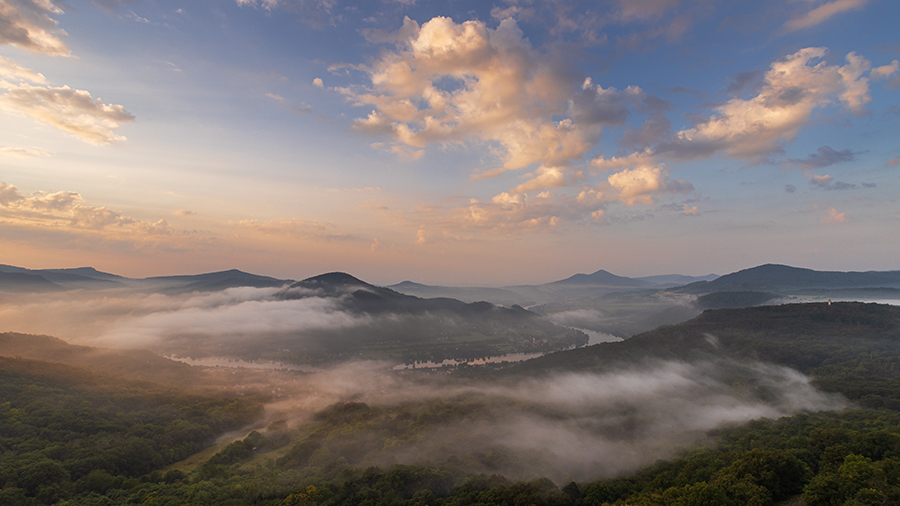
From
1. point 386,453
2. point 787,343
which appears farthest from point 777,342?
point 386,453

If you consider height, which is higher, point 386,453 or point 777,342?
point 777,342

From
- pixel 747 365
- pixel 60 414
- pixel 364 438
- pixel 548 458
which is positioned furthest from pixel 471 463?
pixel 747 365

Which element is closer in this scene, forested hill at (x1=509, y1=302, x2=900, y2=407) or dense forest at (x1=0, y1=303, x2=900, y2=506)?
dense forest at (x1=0, y1=303, x2=900, y2=506)

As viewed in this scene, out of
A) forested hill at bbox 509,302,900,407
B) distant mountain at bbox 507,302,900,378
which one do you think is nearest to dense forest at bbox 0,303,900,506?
forested hill at bbox 509,302,900,407

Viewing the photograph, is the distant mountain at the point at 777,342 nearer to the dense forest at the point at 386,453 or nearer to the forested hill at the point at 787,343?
the forested hill at the point at 787,343

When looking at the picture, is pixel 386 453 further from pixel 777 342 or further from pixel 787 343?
pixel 787 343

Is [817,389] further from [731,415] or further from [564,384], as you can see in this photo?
[564,384]

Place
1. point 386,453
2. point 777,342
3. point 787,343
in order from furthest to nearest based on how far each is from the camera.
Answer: point 777,342 → point 787,343 → point 386,453

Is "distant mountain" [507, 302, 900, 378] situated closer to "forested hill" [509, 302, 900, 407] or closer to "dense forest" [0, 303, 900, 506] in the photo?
"forested hill" [509, 302, 900, 407]
